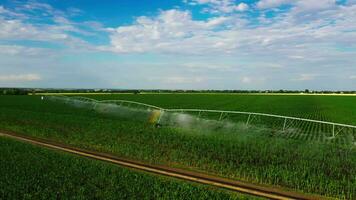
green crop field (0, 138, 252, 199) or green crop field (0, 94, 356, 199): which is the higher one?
green crop field (0, 138, 252, 199)

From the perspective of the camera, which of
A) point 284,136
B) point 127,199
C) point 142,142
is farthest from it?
point 284,136

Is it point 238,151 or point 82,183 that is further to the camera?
point 238,151

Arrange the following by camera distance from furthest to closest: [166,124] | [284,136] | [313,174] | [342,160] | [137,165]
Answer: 1. [166,124]
2. [284,136]
3. [342,160]
4. [137,165]
5. [313,174]

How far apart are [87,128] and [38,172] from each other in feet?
43.6

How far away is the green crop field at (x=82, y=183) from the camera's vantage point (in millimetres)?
9562

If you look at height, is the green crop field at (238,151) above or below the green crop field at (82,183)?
below

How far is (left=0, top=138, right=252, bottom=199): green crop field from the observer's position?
956 centimetres

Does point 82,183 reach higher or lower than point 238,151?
higher

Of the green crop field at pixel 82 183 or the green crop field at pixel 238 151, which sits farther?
the green crop field at pixel 238 151

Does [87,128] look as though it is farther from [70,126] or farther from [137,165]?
[137,165]

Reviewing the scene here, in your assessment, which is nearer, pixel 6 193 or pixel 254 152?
pixel 6 193

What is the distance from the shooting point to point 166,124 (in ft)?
90.6

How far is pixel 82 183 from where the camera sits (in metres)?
10.6

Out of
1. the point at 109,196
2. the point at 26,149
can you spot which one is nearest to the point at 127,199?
the point at 109,196
